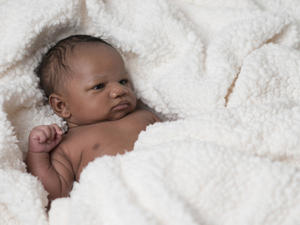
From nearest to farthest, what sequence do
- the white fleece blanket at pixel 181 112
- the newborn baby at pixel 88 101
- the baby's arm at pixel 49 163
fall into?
1. the white fleece blanket at pixel 181 112
2. the baby's arm at pixel 49 163
3. the newborn baby at pixel 88 101

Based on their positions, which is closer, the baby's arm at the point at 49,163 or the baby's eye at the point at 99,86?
the baby's arm at the point at 49,163

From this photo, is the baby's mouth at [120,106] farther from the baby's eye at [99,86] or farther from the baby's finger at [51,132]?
the baby's finger at [51,132]

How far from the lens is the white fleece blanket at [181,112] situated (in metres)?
Result: 0.72

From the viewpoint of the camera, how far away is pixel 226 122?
851 mm

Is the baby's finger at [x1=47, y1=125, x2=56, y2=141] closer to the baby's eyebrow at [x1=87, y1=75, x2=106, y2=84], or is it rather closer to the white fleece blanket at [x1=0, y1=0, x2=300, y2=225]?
the white fleece blanket at [x1=0, y1=0, x2=300, y2=225]

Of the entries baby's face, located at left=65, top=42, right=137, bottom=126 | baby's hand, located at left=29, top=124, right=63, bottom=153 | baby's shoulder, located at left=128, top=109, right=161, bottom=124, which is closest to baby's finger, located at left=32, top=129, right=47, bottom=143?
baby's hand, located at left=29, top=124, right=63, bottom=153

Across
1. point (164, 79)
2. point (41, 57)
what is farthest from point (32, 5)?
point (164, 79)

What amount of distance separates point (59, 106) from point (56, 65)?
130 millimetres

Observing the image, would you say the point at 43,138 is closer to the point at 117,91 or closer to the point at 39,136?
the point at 39,136

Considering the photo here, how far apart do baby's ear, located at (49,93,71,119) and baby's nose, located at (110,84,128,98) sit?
0.16 m

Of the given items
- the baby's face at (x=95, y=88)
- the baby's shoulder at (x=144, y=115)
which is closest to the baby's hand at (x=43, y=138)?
the baby's face at (x=95, y=88)

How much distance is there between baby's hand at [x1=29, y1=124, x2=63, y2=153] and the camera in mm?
984

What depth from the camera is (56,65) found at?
3.72 feet

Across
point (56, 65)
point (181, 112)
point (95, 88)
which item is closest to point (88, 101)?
point (95, 88)
